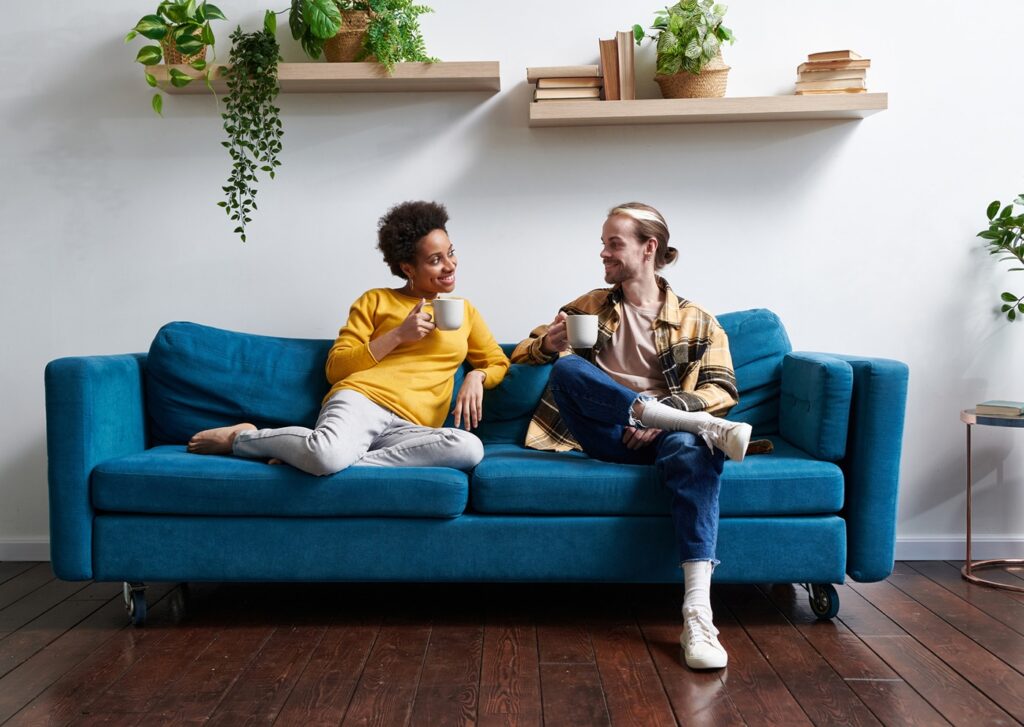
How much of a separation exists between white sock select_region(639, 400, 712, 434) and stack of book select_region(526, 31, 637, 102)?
113 centimetres

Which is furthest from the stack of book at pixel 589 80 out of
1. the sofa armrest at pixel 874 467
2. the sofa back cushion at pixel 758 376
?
the sofa armrest at pixel 874 467

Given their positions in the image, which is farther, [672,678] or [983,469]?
[983,469]

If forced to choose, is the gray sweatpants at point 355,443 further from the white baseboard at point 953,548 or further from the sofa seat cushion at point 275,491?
the white baseboard at point 953,548

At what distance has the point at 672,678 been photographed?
200 cm

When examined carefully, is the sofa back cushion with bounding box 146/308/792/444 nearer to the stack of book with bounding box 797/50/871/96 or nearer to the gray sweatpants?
the gray sweatpants

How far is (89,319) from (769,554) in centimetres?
230

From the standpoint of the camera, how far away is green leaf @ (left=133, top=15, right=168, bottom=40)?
293 centimetres

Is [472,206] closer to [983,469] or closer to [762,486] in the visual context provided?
[762,486]

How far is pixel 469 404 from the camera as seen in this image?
2.60m

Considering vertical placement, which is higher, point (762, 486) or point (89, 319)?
point (89, 319)

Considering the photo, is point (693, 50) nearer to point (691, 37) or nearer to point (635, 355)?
point (691, 37)

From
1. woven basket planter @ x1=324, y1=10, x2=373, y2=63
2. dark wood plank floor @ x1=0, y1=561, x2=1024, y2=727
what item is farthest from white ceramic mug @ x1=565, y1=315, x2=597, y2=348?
woven basket planter @ x1=324, y1=10, x2=373, y2=63

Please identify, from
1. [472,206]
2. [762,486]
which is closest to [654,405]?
[762,486]

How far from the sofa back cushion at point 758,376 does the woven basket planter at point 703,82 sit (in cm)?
76
